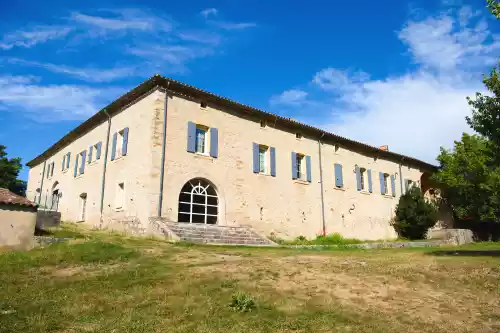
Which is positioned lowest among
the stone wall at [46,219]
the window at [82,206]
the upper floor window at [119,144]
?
the stone wall at [46,219]

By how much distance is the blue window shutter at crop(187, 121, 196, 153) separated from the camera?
1641 centimetres

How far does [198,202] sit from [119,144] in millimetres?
4554

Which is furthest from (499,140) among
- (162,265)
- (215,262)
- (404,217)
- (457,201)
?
(457,201)

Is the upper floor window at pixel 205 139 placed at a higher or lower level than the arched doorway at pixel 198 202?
higher

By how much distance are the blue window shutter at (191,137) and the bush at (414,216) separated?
14.2 m

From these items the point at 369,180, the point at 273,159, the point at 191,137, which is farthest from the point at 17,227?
the point at 369,180

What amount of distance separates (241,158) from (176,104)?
3808mm

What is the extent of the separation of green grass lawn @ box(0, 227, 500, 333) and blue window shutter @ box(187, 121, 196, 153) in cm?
773

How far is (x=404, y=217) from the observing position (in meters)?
24.1

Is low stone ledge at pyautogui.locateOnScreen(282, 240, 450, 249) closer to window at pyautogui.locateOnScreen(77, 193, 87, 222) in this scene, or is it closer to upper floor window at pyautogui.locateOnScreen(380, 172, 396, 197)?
upper floor window at pyautogui.locateOnScreen(380, 172, 396, 197)

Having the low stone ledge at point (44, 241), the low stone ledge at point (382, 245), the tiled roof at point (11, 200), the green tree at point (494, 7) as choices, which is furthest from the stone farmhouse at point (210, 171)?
the green tree at point (494, 7)

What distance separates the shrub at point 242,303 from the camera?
5.72 meters

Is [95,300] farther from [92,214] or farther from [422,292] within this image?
[92,214]

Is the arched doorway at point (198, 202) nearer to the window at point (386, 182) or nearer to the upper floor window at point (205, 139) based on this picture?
the upper floor window at point (205, 139)
